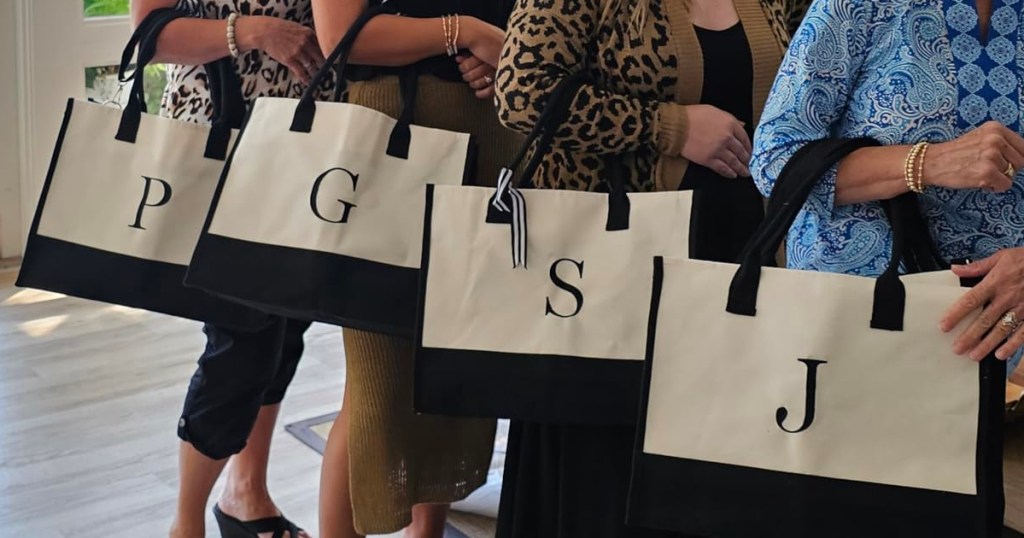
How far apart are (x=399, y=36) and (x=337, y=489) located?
67cm

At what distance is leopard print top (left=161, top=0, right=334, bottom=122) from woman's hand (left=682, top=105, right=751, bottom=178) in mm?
592

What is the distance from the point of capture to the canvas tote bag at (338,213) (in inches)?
59.0

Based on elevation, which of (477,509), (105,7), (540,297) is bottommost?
(477,509)

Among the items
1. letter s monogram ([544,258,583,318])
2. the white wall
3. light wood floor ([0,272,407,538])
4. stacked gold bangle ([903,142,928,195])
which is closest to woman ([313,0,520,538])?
letter s monogram ([544,258,583,318])

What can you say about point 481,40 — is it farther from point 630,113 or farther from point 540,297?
point 540,297

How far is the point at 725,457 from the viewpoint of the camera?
46.4 inches

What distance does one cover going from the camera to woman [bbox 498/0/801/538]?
4.51 ft

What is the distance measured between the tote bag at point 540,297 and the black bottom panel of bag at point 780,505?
16 cm

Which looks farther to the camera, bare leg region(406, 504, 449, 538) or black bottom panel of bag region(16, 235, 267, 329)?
bare leg region(406, 504, 449, 538)

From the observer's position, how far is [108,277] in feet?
5.67

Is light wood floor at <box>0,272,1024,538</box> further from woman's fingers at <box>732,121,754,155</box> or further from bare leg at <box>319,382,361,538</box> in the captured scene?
woman's fingers at <box>732,121,754,155</box>

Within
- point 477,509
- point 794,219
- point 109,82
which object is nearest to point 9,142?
point 109,82

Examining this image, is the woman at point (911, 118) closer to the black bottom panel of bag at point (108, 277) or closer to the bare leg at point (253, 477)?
the black bottom panel of bag at point (108, 277)

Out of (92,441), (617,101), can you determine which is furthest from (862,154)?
(92,441)
